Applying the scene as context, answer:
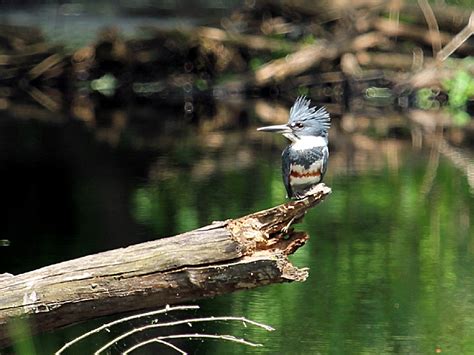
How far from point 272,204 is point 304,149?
3760 mm

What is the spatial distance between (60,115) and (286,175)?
934 cm

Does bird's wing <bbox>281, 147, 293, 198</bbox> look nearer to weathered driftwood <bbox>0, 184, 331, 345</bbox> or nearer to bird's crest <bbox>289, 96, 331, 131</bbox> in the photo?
bird's crest <bbox>289, 96, 331, 131</bbox>

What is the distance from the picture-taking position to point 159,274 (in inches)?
143

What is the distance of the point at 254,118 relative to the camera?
13031 millimetres

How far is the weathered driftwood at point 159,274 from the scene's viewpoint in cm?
357

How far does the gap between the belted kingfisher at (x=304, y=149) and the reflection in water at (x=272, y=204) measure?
0.93 meters

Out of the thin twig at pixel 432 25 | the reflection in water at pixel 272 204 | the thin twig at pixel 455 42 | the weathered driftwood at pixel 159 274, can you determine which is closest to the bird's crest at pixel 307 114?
the weathered driftwood at pixel 159 274

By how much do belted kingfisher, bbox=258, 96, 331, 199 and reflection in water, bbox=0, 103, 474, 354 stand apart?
0.93 metres

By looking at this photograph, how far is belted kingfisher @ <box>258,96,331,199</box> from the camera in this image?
438 centimetres

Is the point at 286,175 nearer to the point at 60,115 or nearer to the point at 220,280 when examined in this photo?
the point at 220,280

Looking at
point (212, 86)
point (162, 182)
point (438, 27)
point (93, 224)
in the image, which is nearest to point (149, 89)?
point (212, 86)

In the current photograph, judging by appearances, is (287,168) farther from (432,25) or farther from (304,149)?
(432,25)

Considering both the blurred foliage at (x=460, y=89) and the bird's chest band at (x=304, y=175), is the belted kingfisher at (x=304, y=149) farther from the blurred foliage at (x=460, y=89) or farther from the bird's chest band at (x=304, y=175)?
the blurred foliage at (x=460, y=89)

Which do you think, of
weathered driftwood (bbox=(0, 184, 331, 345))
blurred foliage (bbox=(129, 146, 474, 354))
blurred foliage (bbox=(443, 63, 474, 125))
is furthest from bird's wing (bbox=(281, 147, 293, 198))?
blurred foliage (bbox=(443, 63, 474, 125))
